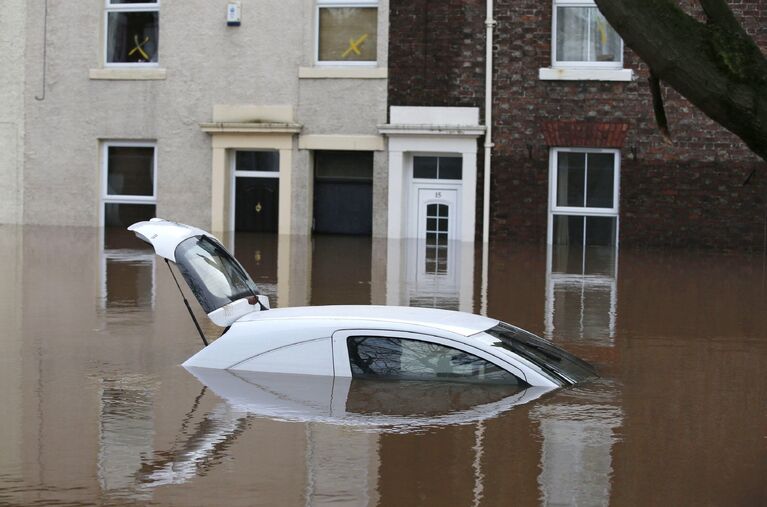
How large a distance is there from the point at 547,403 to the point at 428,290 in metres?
8.20

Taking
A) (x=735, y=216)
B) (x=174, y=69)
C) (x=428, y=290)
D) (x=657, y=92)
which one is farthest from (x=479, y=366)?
(x=174, y=69)

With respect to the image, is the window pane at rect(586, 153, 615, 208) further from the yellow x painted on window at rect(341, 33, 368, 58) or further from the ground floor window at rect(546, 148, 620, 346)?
the yellow x painted on window at rect(341, 33, 368, 58)

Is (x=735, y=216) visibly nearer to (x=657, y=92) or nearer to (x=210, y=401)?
(x=210, y=401)

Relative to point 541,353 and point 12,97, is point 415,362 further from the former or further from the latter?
point 12,97

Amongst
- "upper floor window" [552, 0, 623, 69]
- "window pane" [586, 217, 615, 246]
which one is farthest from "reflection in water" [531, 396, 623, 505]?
"upper floor window" [552, 0, 623, 69]

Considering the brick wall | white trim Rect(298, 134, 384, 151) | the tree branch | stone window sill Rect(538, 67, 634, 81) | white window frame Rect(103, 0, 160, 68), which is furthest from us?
white window frame Rect(103, 0, 160, 68)

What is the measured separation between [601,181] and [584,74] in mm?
2099

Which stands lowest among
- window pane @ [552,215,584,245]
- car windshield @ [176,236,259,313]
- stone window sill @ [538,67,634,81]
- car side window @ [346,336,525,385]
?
car side window @ [346,336,525,385]

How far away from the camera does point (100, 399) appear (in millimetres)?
9633

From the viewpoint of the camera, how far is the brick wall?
78.2ft

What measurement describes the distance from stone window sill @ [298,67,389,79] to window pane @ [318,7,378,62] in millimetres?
379

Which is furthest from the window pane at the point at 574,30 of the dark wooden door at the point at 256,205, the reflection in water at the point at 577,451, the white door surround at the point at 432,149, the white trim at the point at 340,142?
the reflection in water at the point at 577,451

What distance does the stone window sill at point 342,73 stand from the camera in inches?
995

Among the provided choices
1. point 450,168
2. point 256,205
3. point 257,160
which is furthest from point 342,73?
point 256,205
